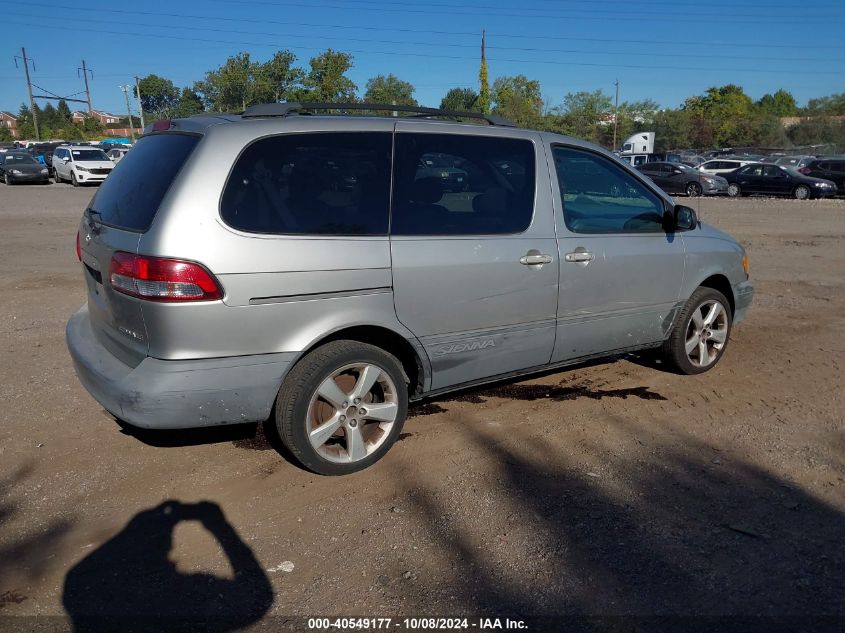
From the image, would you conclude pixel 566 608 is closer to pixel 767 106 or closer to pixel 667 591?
pixel 667 591

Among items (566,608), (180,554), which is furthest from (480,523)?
(180,554)

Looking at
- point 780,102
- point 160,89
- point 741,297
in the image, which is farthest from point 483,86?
point 780,102

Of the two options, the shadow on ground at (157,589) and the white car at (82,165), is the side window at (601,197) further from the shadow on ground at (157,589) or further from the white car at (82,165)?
the white car at (82,165)

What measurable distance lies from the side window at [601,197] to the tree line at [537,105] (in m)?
32.2

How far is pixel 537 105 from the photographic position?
204 feet

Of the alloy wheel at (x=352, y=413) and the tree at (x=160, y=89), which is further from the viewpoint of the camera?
the tree at (x=160, y=89)

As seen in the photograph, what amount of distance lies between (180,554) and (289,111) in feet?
7.72

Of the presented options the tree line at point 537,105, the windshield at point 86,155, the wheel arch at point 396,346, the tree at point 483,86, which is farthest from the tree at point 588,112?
the wheel arch at point 396,346

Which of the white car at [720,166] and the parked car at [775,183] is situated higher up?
the white car at [720,166]

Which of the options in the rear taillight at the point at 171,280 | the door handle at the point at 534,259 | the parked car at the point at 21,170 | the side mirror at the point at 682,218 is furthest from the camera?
the parked car at the point at 21,170

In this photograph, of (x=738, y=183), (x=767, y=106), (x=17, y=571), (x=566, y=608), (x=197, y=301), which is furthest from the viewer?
(x=767, y=106)

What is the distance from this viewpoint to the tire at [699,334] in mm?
5266

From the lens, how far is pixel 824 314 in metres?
7.44

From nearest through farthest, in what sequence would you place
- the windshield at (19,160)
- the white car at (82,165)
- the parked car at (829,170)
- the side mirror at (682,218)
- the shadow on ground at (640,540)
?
1. the shadow on ground at (640,540)
2. the side mirror at (682,218)
3. the parked car at (829,170)
4. the white car at (82,165)
5. the windshield at (19,160)
